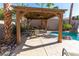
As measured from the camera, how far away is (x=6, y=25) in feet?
37.7

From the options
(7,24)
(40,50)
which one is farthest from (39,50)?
(7,24)

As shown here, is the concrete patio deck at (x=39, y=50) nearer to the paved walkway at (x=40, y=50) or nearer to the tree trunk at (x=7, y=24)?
the paved walkway at (x=40, y=50)

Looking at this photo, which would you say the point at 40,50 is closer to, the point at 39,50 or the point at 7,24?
the point at 39,50

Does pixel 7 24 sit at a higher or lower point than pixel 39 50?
higher

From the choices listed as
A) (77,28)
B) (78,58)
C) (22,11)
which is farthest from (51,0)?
(77,28)

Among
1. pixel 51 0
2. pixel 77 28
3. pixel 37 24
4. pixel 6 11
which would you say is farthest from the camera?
pixel 37 24

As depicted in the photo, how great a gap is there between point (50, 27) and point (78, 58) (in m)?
22.1

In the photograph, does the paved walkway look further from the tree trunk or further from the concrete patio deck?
the tree trunk

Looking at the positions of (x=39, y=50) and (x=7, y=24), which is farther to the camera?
(x=7, y=24)

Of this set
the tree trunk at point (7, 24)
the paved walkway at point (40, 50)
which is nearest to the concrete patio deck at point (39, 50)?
the paved walkway at point (40, 50)

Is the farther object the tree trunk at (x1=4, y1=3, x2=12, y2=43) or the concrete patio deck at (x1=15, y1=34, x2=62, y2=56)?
the tree trunk at (x1=4, y1=3, x2=12, y2=43)

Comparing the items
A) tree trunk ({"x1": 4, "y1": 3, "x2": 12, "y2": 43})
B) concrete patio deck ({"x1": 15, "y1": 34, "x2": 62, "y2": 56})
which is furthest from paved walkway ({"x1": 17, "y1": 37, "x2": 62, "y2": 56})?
tree trunk ({"x1": 4, "y1": 3, "x2": 12, "y2": 43})

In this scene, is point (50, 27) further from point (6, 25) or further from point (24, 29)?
point (6, 25)

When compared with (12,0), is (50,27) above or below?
below
